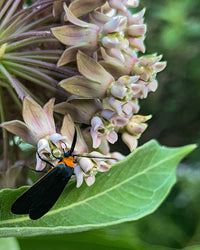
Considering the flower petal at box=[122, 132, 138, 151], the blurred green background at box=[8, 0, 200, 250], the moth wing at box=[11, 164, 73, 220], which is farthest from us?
the blurred green background at box=[8, 0, 200, 250]

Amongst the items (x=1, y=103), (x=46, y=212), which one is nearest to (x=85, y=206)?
(x=46, y=212)

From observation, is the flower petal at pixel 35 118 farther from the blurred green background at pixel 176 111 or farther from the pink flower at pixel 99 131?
the blurred green background at pixel 176 111

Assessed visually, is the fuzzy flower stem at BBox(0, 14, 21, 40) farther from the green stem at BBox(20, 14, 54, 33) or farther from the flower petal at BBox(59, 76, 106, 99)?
the flower petal at BBox(59, 76, 106, 99)

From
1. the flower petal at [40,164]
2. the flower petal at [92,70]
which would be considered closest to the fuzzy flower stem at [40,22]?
the flower petal at [92,70]

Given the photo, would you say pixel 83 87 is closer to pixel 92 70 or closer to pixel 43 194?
pixel 92 70

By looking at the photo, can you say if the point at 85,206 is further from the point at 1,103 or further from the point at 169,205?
the point at 169,205

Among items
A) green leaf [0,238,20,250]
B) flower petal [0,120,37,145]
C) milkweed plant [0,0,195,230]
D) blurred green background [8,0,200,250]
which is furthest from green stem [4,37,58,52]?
blurred green background [8,0,200,250]
